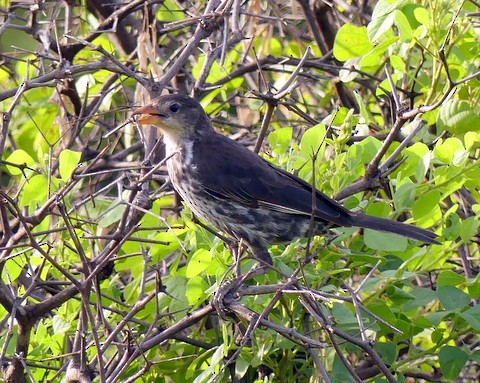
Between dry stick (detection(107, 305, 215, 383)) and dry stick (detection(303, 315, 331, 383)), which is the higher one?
dry stick (detection(107, 305, 215, 383))

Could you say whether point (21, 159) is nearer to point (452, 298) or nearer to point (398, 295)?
point (398, 295)

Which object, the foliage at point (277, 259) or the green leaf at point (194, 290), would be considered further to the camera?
the green leaf at point (194, 290)

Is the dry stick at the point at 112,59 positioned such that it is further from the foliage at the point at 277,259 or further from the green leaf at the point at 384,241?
the green leaf at the point at 384,241

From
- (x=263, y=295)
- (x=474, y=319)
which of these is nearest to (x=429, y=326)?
(x=474, y=319)

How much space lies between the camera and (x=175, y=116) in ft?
15.2

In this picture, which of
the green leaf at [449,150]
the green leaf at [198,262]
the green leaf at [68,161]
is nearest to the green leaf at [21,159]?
the green leaf at [68,161]

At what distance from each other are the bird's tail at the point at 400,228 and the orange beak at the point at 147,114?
121cm

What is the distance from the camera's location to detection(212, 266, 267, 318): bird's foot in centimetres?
340

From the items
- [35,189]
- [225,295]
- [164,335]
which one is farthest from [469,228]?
[35,189]

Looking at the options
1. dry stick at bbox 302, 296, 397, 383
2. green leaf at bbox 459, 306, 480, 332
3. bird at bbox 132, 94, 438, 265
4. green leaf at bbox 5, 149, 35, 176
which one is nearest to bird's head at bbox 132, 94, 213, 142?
bird at bbox 132, 94, 438, 265

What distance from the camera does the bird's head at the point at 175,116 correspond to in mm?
4488

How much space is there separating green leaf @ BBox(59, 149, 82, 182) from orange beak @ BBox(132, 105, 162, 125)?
745 millimetres

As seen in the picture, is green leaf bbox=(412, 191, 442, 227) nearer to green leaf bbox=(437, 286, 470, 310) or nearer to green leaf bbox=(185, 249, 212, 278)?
green leaf bbox=(437, 286, 470, 310)

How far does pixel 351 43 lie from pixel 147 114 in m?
1.04
